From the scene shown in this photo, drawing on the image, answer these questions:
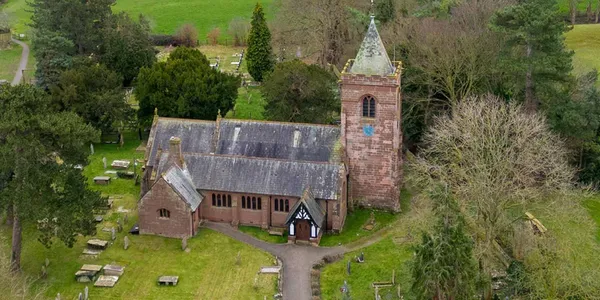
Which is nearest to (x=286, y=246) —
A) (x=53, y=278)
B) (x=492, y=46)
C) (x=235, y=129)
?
(x=235, y=129)

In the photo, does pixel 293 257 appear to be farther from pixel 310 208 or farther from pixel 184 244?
pixel 184 244

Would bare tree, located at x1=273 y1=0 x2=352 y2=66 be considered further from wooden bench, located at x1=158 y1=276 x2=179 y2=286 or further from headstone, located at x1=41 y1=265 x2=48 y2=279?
headstone, located at x1=41 y1=265 x2=48 y2=279

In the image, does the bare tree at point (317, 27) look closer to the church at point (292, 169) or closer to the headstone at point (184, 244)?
the church at point (292, 169)

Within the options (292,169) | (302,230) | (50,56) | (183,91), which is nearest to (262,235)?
(302,230)

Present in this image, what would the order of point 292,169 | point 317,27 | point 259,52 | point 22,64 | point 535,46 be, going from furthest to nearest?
point 22,64 → point 259,52 → point 317,27 → point 535,46 → point 292,169

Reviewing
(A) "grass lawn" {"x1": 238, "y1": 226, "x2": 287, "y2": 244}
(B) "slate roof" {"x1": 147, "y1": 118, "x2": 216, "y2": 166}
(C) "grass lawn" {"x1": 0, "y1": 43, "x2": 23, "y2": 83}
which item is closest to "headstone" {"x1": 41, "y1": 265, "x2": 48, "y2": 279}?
(B) "slate roof" {"x1": 147, "y1": 118, "x2": 216, "y2": 166}
